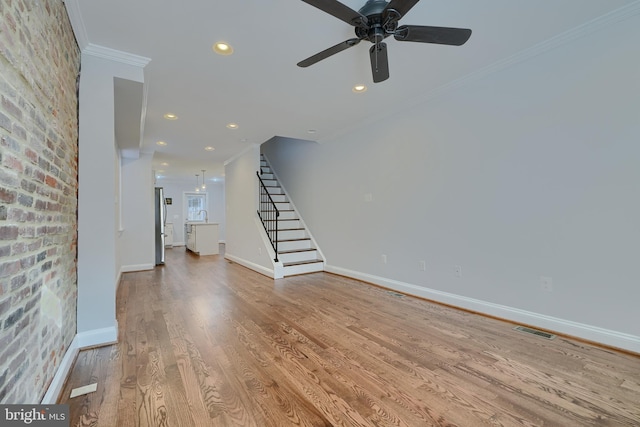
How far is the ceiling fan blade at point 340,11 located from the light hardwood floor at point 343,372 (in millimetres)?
2239

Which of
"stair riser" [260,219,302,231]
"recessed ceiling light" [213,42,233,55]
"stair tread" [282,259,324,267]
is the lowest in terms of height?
"stair tread" [282,259,324,267]

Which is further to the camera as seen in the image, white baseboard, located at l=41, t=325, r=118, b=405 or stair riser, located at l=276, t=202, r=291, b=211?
stair riser, located at l=276, t=202, r=291, b=211

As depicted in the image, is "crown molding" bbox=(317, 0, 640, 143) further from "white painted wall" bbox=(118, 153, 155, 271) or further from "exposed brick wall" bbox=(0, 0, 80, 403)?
"white painted wall" bbox=(118, 153, 155, 271)

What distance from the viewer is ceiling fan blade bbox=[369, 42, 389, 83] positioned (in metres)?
2.00

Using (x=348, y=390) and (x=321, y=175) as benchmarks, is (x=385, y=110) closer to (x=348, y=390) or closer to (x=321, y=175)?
(x=321, y=175)

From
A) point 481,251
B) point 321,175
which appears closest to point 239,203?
point 321,175

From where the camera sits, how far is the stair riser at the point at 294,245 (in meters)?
5.22

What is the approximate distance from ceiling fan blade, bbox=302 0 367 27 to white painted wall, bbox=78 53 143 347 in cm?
196

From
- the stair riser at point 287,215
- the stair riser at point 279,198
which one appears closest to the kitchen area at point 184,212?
the stair riser at point 279,198

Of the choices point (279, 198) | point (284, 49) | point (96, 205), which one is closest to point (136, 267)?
point (279, 198)

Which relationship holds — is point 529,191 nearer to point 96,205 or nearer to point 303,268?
point 303,268

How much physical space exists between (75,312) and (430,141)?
391 centimetres

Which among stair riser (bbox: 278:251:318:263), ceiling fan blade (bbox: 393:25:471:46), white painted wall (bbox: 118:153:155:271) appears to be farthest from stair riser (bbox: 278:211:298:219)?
ceiling fan blade (bbox: 393:25:471:46)

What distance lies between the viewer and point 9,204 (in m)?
1.09
